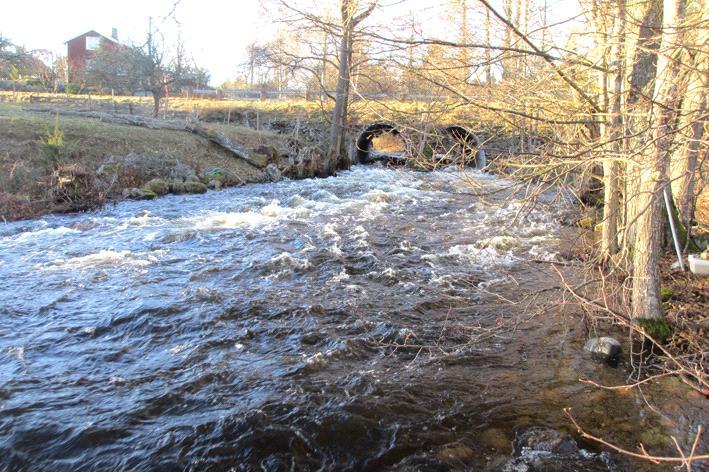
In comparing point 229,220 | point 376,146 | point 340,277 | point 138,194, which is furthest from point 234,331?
point 376,146

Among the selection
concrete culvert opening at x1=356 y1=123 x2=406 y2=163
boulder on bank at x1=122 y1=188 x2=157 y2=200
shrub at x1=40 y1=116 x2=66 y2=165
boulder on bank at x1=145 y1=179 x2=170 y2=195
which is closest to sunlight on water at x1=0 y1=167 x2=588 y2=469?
boulder on bank at x1=122 y1=188 x2=157 y2=200

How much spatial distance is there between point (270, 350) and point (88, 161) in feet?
39.3

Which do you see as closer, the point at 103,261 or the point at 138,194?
the point at 103,261

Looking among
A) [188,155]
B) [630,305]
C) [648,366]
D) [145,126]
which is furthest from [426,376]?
[145,126]

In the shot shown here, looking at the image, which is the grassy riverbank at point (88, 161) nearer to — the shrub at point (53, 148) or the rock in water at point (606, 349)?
the shrub at point (53, 148)

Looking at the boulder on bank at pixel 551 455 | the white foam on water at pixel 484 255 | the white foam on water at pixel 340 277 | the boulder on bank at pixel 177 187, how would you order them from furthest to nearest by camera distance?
the boulder on bank at pixel 177 187
the white foam on water at pixel 484 255
the white foam on water at pixel 340 277
the boulder on bank at pixel 551 455

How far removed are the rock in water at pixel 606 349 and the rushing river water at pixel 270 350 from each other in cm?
40

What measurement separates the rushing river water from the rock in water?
0.40 m

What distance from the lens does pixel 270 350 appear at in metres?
5.45

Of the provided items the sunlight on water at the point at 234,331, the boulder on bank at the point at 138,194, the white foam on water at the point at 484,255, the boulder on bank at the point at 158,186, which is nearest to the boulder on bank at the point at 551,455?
the sunlight on water at the point at 234,331

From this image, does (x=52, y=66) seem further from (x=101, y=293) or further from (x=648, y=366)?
(x=648, y=366)

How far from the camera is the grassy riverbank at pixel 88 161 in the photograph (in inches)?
485

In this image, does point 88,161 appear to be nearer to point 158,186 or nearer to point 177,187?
point 158,186

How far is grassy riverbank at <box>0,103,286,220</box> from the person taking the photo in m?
12.3
